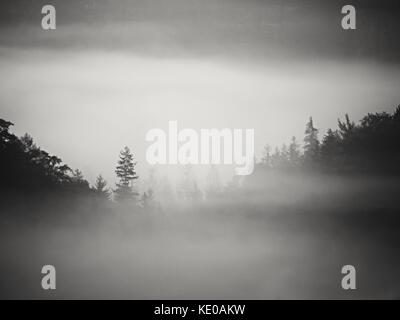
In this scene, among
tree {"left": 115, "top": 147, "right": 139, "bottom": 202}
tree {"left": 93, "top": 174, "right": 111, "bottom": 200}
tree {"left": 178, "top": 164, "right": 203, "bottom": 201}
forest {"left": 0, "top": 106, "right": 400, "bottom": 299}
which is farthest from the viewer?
tree {"left": 93, "top": 174, "right": 111, "bottom": 200}

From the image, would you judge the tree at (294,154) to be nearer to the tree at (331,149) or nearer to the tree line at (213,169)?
the tree line at (213,169)

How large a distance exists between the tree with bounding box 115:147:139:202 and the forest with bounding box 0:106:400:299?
19mm

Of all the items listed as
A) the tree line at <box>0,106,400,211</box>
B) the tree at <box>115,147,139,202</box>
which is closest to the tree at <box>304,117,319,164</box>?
the tree line at <box>0,106,400,211</box>

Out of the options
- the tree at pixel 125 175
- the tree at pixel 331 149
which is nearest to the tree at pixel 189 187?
the tree at pixel 125 175

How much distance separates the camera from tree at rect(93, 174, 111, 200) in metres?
11.0

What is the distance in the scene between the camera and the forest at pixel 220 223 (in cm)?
1014

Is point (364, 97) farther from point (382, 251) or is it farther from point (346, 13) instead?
point (382, 251)

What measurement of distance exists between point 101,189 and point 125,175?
1.87ft

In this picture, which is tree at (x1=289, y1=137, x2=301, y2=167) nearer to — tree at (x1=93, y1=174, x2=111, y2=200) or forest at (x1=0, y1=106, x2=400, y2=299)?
forest at (x1=0, y1=106, x2=400, y2=299)

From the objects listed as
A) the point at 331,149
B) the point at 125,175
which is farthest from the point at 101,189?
the point at 331,149

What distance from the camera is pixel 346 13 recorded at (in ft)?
33.5
